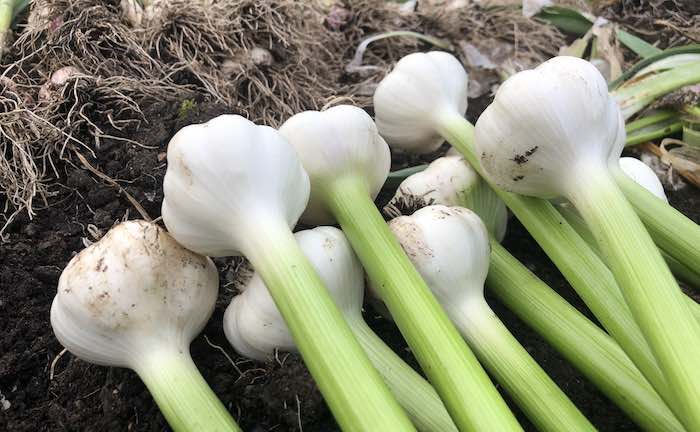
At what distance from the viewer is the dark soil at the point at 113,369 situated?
1203mm

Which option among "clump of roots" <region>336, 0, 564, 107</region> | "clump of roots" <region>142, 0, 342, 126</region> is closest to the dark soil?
"clump of roots" <region>142, 0, 342, 126</region>

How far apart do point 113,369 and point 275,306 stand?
38cm

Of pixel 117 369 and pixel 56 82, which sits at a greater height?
pixel 56 82

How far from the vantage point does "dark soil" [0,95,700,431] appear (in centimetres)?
120

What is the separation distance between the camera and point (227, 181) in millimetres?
1036

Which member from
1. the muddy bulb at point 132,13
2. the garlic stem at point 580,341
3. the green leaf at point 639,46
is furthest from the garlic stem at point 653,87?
the muddy bulb at point 132,13

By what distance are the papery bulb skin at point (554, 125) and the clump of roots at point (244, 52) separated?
877mm

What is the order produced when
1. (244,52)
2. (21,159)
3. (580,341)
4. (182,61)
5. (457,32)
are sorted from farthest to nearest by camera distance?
(457,32), (244,52), (182,61), (21,159), (580,341)

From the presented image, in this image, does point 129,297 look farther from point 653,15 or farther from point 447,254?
point 653,15

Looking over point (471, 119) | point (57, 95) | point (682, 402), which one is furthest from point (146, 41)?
point (682, 402)

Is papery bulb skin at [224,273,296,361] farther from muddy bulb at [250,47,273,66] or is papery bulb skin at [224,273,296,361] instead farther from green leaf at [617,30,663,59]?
green leaf at [617,30,663,59]

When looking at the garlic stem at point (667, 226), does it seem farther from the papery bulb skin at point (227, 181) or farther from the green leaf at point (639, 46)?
the green leaf at point (639, 46)

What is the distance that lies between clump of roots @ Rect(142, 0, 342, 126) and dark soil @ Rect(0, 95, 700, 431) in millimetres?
336

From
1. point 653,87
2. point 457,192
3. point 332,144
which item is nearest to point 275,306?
point 332,144
